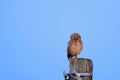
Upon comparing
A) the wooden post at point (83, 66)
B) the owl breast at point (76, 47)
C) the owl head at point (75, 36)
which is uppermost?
the owl head at point (75, 36)

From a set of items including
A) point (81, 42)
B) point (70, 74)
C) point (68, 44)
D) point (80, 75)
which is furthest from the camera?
point (68, 44)

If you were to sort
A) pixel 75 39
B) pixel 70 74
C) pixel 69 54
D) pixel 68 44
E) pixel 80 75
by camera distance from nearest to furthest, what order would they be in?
pixel 80 75
pixel 70 74
pixel 75 39
pixel 68 44
pixel 69 54

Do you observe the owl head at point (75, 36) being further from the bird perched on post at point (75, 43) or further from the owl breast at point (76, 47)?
the owl breast at point (76, 47)

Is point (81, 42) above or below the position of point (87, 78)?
above

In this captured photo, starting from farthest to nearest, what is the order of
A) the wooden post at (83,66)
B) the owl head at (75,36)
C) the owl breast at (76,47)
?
the owl breast at (76,47), the owl head at (75,36), the wooden post at (83,66)

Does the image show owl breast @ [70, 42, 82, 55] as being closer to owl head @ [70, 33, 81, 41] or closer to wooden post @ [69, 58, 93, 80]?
owl head @ [70, 33, 81, 41]

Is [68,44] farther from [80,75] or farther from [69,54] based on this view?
[80,75]

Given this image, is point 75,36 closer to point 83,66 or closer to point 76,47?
point 76,47

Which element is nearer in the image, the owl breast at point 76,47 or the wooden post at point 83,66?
the wooden post at point 83,66

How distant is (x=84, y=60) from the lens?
288 cm

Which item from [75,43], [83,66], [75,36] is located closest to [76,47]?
[75,43]

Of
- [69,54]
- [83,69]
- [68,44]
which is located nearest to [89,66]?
[83,69]

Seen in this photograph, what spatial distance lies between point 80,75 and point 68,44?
397 cm

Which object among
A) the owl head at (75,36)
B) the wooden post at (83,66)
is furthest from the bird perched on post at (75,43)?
the wooden post at (83,66)
